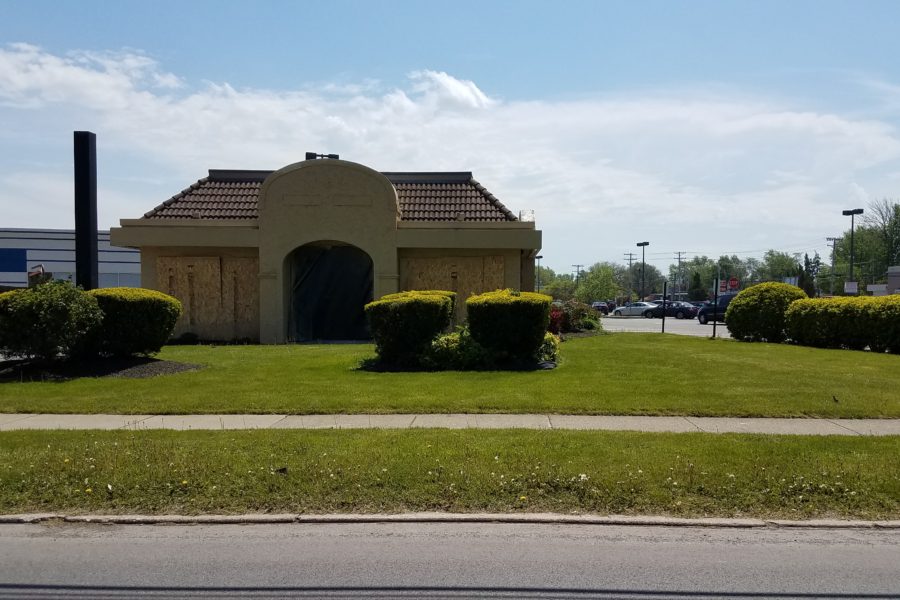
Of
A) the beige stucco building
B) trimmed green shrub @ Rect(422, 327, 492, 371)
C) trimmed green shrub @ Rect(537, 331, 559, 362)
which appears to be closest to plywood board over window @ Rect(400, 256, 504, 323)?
the beige stucco building

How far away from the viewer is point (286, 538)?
5.41 m

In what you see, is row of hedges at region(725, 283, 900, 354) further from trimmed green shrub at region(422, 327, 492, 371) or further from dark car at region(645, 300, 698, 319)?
dark car at region(645, 300, 698, 319)

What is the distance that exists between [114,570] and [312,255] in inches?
732

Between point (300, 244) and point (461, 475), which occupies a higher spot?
point (300, 244)

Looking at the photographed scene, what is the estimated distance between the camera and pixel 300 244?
2091 centimetres

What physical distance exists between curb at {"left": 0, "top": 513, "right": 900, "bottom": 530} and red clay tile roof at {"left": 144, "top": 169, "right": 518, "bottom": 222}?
636 inches

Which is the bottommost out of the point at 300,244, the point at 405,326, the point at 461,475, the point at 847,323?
the point at 461,475

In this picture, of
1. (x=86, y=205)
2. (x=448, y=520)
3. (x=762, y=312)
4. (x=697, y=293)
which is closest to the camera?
(x=448, y=520)

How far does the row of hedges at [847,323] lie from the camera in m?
18.4

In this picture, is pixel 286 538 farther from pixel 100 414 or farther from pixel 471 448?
pixel 100 414

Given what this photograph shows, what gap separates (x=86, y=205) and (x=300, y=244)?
6021 mm

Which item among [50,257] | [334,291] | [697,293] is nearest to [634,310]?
[697,293]

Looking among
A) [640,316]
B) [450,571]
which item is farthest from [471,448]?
[640,316]

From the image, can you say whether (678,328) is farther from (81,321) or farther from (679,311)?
(81,321)
